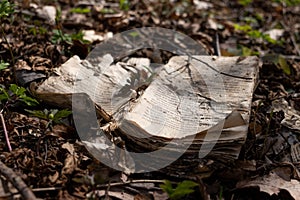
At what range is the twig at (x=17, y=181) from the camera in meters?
1.49

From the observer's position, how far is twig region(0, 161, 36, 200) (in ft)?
4.90

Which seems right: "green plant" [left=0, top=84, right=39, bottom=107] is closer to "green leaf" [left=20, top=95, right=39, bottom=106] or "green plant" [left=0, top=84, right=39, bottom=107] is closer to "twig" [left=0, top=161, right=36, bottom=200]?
"green leaf" [left=20, top=95, right=39, bottom=106]

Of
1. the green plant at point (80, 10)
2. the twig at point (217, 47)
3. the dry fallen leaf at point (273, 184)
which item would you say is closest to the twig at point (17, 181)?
the dry fallen leaf at point (273, 184)

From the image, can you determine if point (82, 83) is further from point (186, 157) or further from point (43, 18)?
point (43, 18)

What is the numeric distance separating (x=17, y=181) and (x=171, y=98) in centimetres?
101

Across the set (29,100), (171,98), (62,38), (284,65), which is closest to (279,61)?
(284,65)

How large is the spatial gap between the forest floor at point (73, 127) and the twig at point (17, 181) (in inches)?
1.8

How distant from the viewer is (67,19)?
11.5 ft

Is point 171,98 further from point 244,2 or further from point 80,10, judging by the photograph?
point 244,2

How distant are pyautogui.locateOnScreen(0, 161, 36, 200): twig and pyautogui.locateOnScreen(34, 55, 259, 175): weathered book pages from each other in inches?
21.8

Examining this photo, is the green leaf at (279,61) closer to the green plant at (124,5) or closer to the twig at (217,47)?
the twig at (217,47)

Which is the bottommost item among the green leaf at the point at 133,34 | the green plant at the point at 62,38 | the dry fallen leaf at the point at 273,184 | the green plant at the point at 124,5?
the dry fallen leaf at the point at 273,184

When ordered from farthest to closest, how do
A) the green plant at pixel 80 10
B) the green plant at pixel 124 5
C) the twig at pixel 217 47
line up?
1. the green plant at pixel 124 5
2. the green plant at pixel 80 10
3. the twig at pixel 217 47

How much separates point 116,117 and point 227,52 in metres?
1.55
